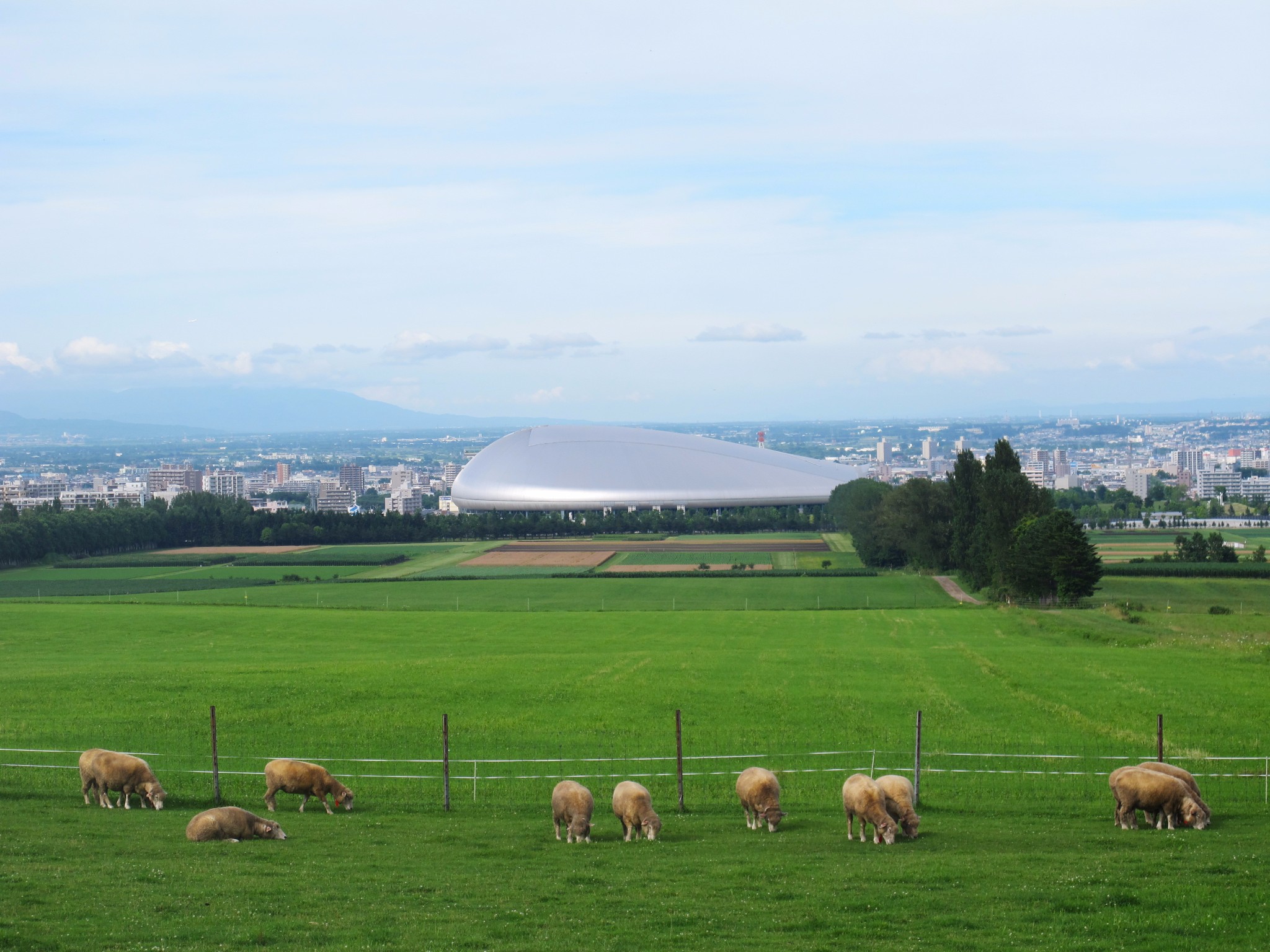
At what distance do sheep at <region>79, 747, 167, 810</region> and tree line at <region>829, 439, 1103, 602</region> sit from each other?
45.6 m

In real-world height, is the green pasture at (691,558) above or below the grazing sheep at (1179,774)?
below

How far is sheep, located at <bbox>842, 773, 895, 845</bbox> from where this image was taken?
49.0 feet

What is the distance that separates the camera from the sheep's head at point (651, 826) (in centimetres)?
1540

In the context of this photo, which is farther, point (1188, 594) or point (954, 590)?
point (954, 590)

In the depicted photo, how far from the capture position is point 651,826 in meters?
15.4

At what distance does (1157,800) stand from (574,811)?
7.38 m

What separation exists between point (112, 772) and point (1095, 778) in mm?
14976

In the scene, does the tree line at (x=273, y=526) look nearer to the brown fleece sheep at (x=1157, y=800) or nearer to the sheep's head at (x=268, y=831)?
the sheep's head at (x=268, y=831)

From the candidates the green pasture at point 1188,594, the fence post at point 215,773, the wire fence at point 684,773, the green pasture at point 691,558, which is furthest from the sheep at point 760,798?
the green pasture at point 691,558

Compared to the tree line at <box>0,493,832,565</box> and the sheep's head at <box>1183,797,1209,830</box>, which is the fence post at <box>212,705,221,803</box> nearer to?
the sheep's head at <box>1183,797,1209,830</box>

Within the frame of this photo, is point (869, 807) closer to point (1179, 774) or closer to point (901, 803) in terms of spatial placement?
point (901, 803)

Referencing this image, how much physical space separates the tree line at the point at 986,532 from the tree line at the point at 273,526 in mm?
35665

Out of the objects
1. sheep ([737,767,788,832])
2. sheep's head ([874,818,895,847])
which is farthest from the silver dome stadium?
sheep's head ([874,818,895,847])

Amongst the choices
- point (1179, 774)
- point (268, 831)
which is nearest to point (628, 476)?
point (1179, 774)
